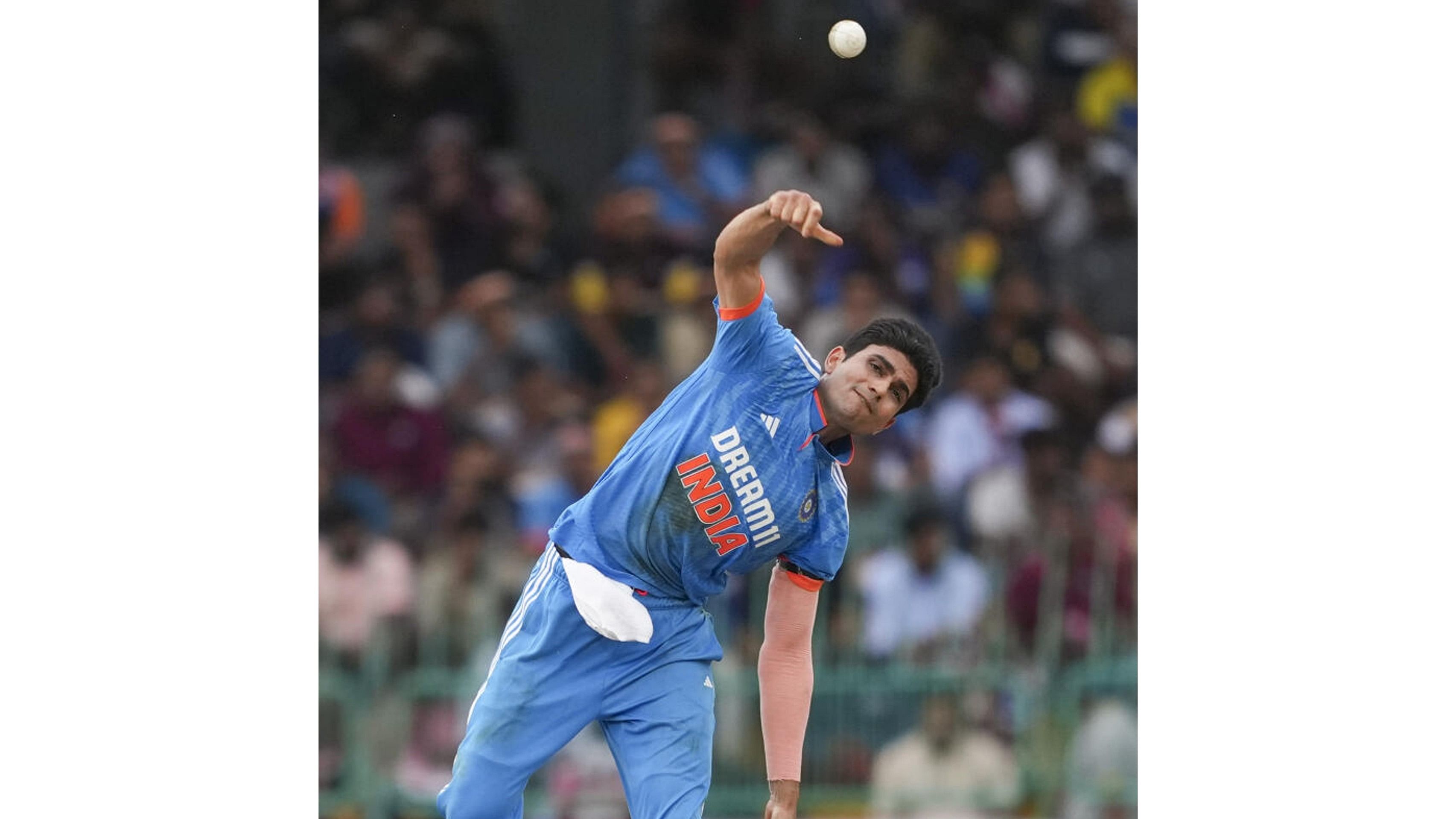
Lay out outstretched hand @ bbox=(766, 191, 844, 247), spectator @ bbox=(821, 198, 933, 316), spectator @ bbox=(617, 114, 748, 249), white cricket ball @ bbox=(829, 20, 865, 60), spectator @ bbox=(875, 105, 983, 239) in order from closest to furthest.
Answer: outstretched hand @ bbox=(766, 191, 844, 247) < white cricket ball @ bbox=(829, 20, 865, 60) < spectator @ bbox=(617, 114, 748, 249) < spectator @ bbox=(821, 198, 933, 316) < spectator @ bbox=(875, 105, 983, 239)

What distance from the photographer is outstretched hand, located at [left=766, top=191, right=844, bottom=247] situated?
13.2ft

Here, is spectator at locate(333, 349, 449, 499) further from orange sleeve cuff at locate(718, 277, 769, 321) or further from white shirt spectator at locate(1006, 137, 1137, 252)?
white shirt spectator at locate(1006, 137, 1137, 252)

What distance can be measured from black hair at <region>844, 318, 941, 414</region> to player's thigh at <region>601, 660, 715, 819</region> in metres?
1.09

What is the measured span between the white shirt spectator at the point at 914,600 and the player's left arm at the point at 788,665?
275 centimetres

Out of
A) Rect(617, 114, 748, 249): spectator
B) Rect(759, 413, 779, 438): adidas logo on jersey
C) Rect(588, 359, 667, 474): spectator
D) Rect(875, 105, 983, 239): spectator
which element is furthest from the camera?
Rect(875, 105, 983, 239): spectator

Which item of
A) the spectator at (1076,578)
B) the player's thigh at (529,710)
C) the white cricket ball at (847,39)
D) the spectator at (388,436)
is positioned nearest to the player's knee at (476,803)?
the player's thigh at (529,710)

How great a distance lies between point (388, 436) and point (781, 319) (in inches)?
85.0

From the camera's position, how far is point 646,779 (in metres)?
4.70

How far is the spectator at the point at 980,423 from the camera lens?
26.9 ft

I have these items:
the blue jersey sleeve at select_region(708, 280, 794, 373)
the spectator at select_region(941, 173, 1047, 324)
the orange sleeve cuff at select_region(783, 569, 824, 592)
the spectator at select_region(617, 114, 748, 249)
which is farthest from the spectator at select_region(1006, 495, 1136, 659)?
the blue jersey sleeve at select_region(708, 280, 794, 373)

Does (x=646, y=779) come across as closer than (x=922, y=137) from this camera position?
Yes

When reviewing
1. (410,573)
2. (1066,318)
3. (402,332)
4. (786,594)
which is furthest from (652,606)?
(1066,318)

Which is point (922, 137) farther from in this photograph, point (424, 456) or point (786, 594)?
point (786, 594)

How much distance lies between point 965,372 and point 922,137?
59.3 inches
